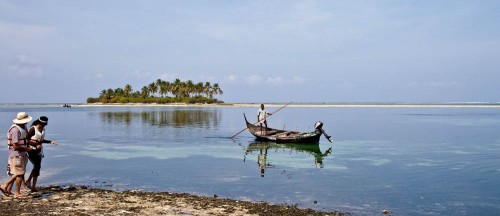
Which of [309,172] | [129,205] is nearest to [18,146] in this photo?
[129,205]

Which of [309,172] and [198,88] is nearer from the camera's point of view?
[309,172]

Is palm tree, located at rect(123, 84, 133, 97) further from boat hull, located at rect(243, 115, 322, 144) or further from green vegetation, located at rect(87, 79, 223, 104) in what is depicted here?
boat hull, located at rect(243, 115, 322, 144)

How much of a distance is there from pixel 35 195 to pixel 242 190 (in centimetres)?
524

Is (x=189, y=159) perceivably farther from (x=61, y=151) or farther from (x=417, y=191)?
(x=417, y=191)

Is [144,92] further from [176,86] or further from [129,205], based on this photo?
[129,205]

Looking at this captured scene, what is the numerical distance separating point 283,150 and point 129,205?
13.3 metres

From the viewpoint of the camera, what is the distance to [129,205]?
9.88m

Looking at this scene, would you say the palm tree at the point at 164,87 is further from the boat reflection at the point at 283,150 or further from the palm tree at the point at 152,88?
the boat reflection at the point at 283,150

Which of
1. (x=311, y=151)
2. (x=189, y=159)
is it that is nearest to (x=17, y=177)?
(x=189, y=159)

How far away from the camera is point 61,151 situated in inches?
835

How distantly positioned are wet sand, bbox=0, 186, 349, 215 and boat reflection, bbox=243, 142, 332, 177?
6.64 meters

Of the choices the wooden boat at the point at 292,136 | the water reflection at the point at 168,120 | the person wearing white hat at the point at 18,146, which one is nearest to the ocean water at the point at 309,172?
the wooden boat at the point at 292,136

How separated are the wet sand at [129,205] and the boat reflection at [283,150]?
21.8ft

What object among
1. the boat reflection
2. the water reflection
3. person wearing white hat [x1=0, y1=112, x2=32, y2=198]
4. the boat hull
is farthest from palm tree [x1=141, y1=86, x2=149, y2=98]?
person wearing white hat [x1=0, y1=112, x2=32, y2=198]
